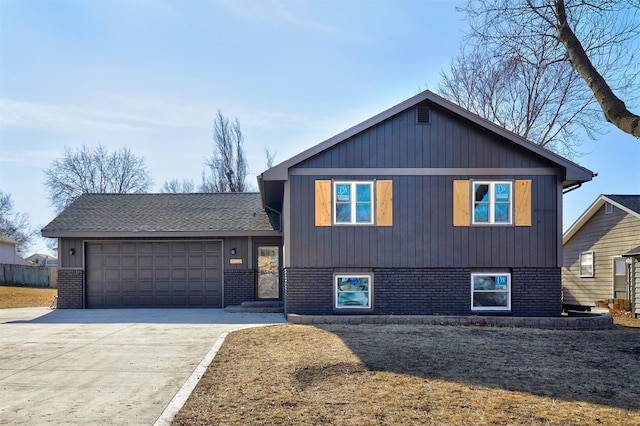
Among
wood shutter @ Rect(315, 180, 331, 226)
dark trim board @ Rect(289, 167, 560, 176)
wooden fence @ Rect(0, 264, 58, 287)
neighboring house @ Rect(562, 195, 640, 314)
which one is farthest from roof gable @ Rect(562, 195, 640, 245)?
wooden fence @ Rect(0, 264, 58, 287)

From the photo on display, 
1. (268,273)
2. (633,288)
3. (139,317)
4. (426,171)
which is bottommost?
(139,317)

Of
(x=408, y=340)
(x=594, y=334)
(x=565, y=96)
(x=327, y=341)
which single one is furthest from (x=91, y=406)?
(x=565, y=96)

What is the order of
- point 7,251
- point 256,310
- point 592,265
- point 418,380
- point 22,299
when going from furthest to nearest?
point 7,251
point 22,299
point 592,265
point 256,310
point 418,380

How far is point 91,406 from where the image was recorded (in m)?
6.33

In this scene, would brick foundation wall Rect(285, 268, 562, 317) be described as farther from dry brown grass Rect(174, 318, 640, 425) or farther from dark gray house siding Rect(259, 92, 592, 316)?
dry brown grass Rect(174, 318, 640, 425)

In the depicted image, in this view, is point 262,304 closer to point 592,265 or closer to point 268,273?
point 268,273

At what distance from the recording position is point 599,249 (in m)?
22.0

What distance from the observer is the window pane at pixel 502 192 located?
1424 cm

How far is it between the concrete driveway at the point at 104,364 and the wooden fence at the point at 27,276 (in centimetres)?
2022

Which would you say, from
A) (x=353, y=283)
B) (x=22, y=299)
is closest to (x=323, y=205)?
(x=353, y=283)

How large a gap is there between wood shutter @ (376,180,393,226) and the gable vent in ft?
5.91

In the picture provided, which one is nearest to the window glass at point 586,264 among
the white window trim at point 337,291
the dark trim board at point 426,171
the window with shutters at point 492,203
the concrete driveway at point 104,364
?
the dark trim board at point 426,171

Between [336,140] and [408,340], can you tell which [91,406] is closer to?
[408,340]

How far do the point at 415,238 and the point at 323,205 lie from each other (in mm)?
2514
